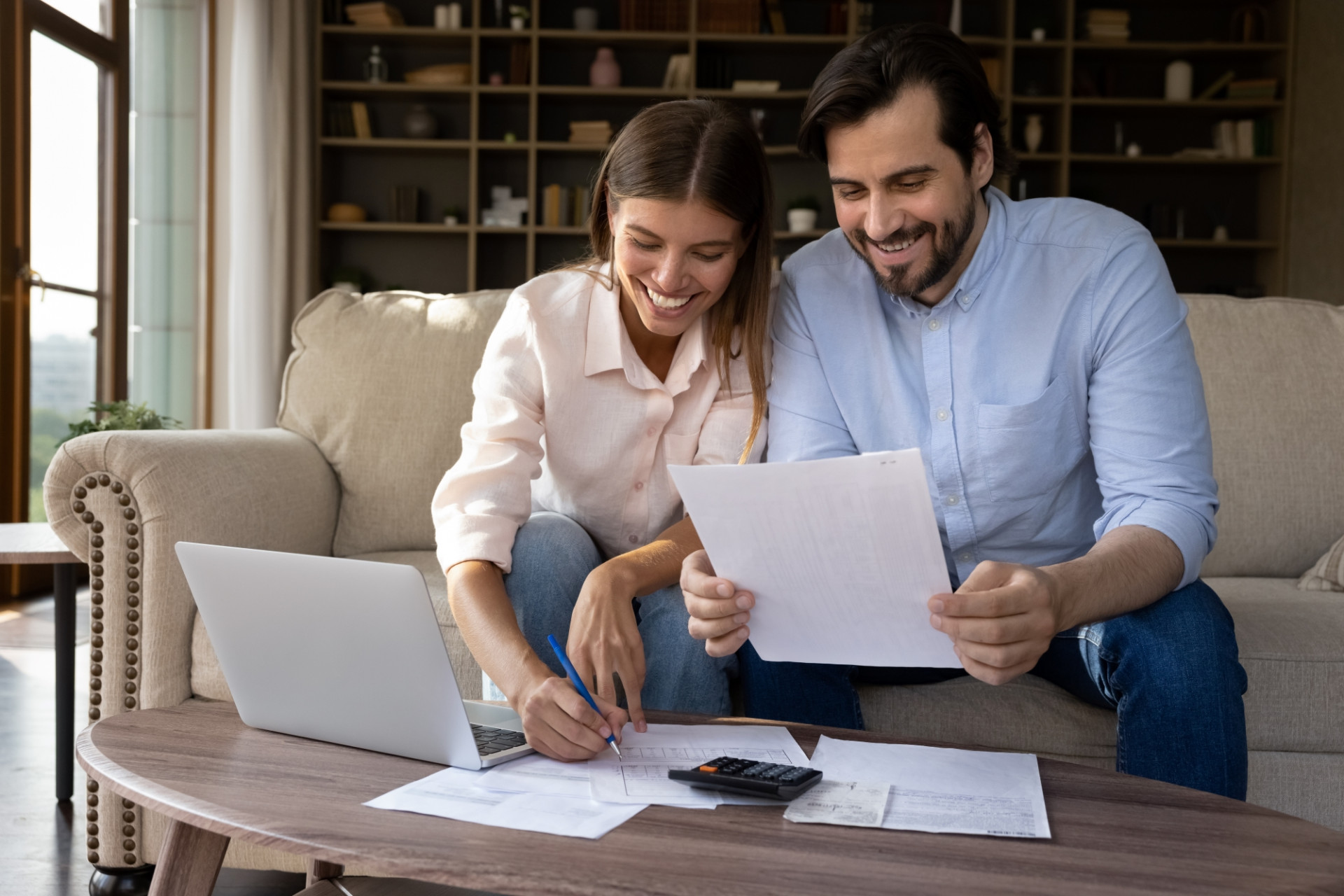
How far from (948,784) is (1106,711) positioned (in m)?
0.58

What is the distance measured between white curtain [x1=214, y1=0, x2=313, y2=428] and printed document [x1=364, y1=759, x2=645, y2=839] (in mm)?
4202

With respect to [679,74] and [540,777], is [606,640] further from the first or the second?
[679,74]

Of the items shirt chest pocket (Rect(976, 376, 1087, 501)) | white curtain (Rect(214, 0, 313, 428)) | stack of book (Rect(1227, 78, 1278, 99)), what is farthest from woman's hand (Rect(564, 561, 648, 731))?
stack of book (Rect(1227, 78, 1278, 99))

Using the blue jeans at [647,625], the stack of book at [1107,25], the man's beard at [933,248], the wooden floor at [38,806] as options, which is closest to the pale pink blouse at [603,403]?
the blue jeans at [647,625]

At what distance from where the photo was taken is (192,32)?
15.7 ft

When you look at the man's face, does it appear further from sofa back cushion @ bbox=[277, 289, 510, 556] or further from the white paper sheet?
sofa back cushion @ bbox=[277, 289, 510, 556]

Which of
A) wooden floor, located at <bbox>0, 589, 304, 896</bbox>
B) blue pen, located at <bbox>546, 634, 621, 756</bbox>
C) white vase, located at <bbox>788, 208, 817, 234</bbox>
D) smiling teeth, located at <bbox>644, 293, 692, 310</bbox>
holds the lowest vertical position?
wooden floor, located at <bbox>0, 589, 304, 896</bbox>

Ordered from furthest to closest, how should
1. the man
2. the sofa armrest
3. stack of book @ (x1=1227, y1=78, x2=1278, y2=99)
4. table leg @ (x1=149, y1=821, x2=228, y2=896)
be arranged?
stack of book @ (x1=1227, y1=78, x2=1278, y2=99), the sofa armrest, the man, table leg @ (x1=149, y1=821, x2=228, y2=896)

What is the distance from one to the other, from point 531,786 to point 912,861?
0.28 meters

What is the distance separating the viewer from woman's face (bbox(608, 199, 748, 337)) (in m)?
1.29

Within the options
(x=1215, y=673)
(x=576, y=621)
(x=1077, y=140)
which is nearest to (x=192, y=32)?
(x=1077, y=140)

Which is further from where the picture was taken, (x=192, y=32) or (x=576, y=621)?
(x=192, y=32)

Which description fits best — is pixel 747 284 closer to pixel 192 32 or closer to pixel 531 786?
pixel 531 786

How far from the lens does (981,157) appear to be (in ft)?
4.51
